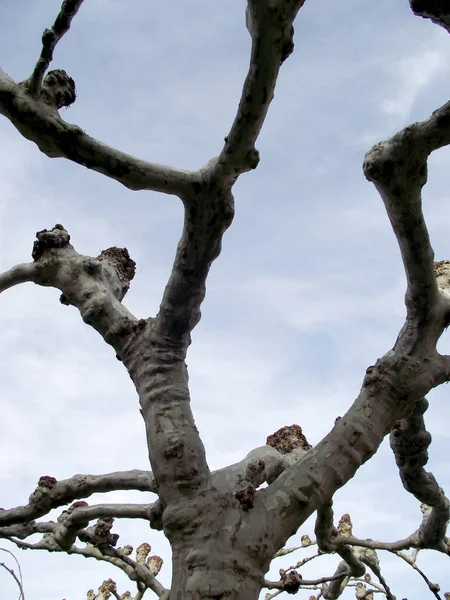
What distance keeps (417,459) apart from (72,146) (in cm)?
278

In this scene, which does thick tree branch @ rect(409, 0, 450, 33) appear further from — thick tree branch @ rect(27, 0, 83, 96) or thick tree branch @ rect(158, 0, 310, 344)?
thick tree branch @ rect(27, 0, 83, 96)

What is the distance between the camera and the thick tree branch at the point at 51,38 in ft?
7.30

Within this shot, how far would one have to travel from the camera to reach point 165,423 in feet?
8.22

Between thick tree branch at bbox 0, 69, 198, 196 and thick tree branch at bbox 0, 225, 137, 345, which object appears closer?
thick tree branch at bbox 0, 69, 198, 196

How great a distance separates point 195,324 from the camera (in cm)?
292

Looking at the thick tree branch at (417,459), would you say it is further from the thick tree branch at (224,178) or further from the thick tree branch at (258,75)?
the thick tree branch at (258,75)

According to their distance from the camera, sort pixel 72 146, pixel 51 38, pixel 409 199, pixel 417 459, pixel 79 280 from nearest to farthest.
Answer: pixel 51 38 → pixel 72 146 → pixel 409 199 → pixel 79 280 → pixel 417 459

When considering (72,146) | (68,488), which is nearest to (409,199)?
(72,146)

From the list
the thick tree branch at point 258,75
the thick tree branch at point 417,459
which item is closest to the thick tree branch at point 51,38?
the thick tree branch at point 258,75

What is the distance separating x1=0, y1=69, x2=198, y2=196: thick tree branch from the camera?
2.39 m

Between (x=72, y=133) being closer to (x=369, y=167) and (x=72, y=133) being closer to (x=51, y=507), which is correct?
(x=369, y=167)

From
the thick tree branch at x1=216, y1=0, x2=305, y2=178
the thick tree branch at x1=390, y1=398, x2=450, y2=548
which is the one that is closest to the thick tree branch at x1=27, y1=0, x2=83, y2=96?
the thick tree branch at x1=216, y1=0, x2=305, y2=178

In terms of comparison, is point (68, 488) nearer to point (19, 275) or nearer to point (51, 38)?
point (19, 275)

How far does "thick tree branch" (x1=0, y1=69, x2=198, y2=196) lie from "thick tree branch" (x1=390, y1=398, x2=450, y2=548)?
2.00 m
